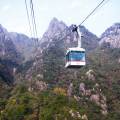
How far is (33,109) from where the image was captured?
329ft

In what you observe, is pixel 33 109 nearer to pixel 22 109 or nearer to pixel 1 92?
pixel 22 109

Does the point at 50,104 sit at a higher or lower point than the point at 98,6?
lower

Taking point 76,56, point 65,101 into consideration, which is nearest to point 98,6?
point 76,56

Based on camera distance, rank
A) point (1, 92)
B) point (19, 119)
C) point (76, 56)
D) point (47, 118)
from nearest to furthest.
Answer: point (76, 56) < point (47, 118) < point (19, 119) < point (1, 92)

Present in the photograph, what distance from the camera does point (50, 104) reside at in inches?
3954

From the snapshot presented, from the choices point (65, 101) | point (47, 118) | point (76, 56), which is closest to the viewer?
point (76, 56)

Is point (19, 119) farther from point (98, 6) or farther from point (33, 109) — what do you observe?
point (98, 6)

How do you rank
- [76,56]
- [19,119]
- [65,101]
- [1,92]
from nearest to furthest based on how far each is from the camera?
[76,56], [19,119], [65,101], [1,92]

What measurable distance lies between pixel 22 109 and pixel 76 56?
65906mm

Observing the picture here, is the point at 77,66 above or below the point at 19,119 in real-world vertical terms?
above

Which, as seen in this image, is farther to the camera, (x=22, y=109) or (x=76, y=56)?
(x=22, y=109)

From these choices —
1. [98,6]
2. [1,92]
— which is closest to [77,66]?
[98,6]

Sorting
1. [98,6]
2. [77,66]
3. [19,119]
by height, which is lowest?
[19,119]

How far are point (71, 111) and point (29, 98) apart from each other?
15968 millimetres
